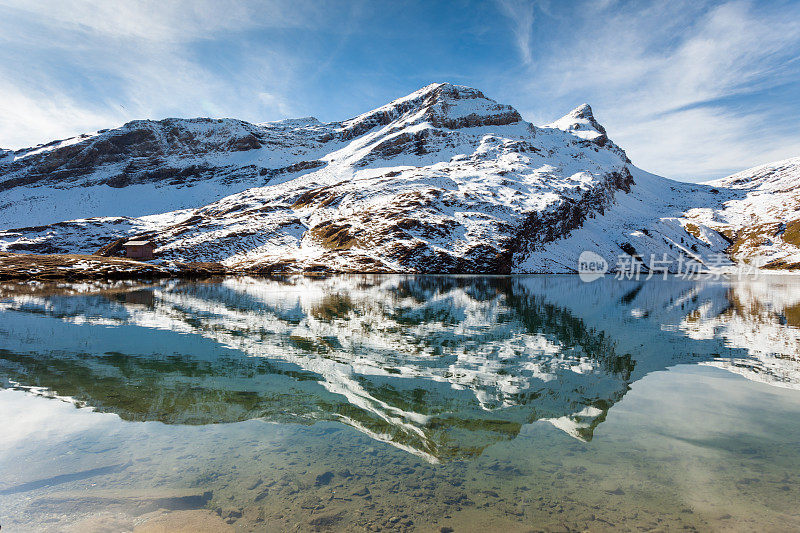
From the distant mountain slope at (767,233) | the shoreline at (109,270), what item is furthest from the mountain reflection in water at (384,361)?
the distant mountain slope at (767,233)

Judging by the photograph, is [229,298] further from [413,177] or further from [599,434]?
[413,177]

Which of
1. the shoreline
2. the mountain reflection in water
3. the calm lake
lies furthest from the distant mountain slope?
the calm lake

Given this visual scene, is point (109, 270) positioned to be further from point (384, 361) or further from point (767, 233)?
point (767, 233)

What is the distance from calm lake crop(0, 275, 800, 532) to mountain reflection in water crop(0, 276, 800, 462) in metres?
0.15

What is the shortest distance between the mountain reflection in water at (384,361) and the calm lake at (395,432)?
154 millimetres

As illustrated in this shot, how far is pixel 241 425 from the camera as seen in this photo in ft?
42.1

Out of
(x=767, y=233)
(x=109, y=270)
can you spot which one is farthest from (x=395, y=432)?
(x=767, y=233)

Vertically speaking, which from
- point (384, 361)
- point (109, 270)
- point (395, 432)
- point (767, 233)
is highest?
point (767, 233)

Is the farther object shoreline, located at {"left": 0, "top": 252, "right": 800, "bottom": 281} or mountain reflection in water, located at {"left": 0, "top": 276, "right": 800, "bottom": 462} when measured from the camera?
shoreline, located at {"left": 0, "top": 252, "right": 800, "bottom": 281}

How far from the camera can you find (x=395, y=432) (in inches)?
488

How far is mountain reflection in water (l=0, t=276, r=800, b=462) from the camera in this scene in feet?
45.7

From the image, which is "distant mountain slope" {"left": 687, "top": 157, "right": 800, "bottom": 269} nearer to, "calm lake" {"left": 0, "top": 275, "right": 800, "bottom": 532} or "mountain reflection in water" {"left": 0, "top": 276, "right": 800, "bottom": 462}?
"mountain reflection in water" {"left": 0, "top": 276, "right": 800, "bottom": 462}

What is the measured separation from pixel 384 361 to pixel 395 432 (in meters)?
8.50

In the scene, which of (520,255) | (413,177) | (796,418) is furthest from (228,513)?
(413,177)
